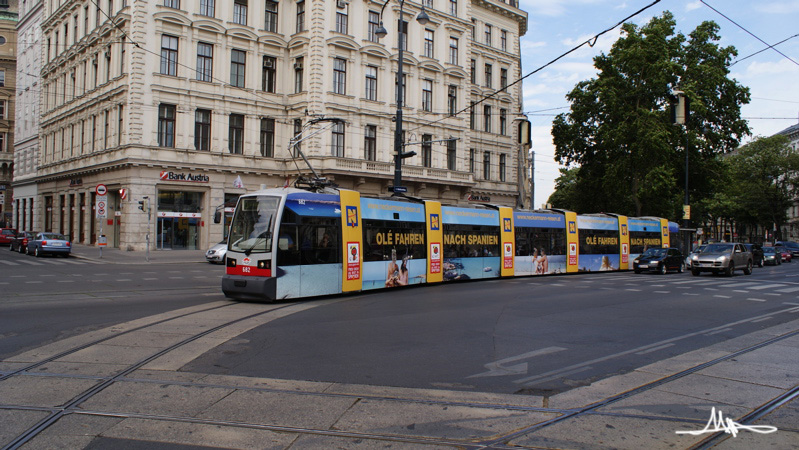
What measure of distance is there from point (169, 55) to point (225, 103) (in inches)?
160

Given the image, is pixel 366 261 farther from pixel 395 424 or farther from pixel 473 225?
pixel 395 424

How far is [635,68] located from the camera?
37875 millimetres

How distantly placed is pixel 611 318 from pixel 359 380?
7.20 metres

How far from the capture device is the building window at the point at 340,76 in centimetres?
3778

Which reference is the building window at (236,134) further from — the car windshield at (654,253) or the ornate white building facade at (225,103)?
the car windshield at (654,253)

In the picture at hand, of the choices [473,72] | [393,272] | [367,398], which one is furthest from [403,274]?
[473,72]

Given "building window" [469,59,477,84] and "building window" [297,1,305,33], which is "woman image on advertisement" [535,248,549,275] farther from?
"building window" [469,59,477,84]

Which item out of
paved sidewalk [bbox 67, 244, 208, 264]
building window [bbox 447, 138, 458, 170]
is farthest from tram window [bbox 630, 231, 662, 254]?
paved sidewalk [bbox 67, 244, 208, 264]

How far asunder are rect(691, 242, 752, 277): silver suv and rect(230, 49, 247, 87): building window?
27.7m

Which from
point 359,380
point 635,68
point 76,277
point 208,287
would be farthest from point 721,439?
point 635,68

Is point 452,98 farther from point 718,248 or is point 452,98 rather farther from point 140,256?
point 140,256

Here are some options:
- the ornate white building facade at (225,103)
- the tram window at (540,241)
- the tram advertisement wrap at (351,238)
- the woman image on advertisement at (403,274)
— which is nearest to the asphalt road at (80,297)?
the tram advertisement wrap at (351,238)

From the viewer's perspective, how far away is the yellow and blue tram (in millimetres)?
13930

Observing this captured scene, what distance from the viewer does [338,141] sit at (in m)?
37.9
